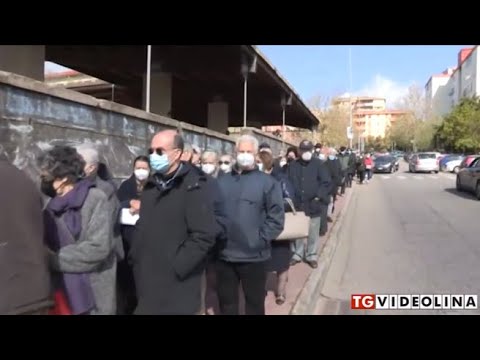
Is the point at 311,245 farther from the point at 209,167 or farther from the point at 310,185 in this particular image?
the point at 209,167

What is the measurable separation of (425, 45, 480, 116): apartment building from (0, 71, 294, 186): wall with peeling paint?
6002 cm

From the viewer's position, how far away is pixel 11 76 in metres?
4.08

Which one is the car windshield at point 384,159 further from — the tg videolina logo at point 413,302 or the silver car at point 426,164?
the tg videolina logo at point 413,302

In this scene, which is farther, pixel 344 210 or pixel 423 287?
pixel 344 210

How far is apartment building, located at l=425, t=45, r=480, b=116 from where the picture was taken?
273 feet

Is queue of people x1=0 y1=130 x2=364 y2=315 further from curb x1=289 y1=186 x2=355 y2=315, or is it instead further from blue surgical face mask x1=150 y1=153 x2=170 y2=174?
curb x1=289 y1=186 x2=355 y2=315

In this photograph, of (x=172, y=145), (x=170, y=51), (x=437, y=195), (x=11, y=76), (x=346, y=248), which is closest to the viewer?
(x=172, y=145)

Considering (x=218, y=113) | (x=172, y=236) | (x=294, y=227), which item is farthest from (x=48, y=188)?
(x=218, y=113)

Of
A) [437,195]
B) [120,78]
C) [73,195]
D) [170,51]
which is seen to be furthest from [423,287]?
[437,195]

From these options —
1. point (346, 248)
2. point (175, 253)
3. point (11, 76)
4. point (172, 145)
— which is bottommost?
point (346, 248)

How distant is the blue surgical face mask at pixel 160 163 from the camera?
318 centimetres

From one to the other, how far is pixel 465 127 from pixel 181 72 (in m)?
48.4
